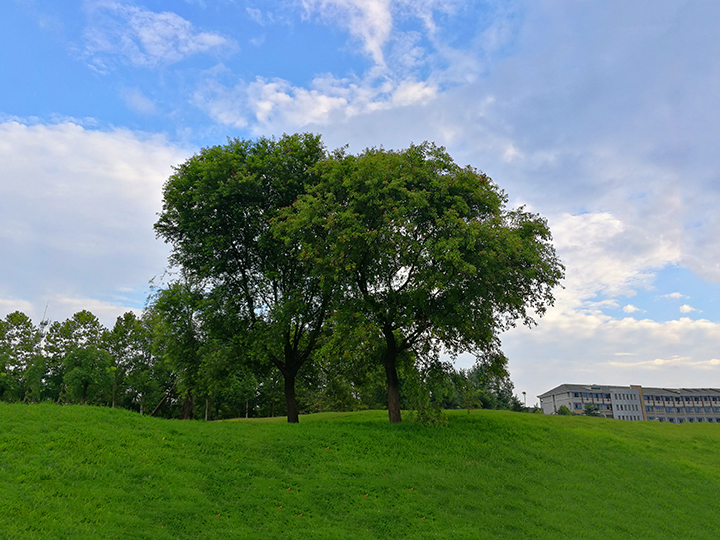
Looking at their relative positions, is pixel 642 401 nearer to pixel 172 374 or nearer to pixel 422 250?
pixel 172 374

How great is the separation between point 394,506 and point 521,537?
3.65 meters

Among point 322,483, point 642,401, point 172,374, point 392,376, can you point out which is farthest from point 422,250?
point 642,401

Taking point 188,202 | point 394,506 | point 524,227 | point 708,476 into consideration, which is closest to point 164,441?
point 394,506

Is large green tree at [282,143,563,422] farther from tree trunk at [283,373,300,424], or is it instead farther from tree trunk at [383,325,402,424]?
tree trunk at [283,373,300,424]

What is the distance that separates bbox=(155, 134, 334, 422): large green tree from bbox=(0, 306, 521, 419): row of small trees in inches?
71.3

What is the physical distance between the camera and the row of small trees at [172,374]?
25719 millimetres

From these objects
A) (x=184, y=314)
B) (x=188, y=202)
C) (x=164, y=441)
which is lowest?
(x=164, y=441)

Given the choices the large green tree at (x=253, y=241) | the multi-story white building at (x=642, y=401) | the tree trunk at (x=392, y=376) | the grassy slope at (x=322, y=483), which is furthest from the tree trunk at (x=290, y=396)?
the multi-story white building at (x=642, y=401)

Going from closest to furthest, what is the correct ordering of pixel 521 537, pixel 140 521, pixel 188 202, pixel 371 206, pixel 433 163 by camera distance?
pixel 140 521
pixel 521 537
pixel 371 206
pixel 433 163
pixel 188 202

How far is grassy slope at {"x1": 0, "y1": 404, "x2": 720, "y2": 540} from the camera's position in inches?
444

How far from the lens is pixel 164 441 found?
16.2m

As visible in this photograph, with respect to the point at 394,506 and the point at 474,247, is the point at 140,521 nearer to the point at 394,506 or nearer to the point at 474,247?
the point at 394,506

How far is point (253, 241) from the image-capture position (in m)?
26.5

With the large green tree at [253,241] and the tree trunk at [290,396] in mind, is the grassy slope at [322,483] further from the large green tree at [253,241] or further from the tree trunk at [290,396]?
the large green tree at [253,241]
